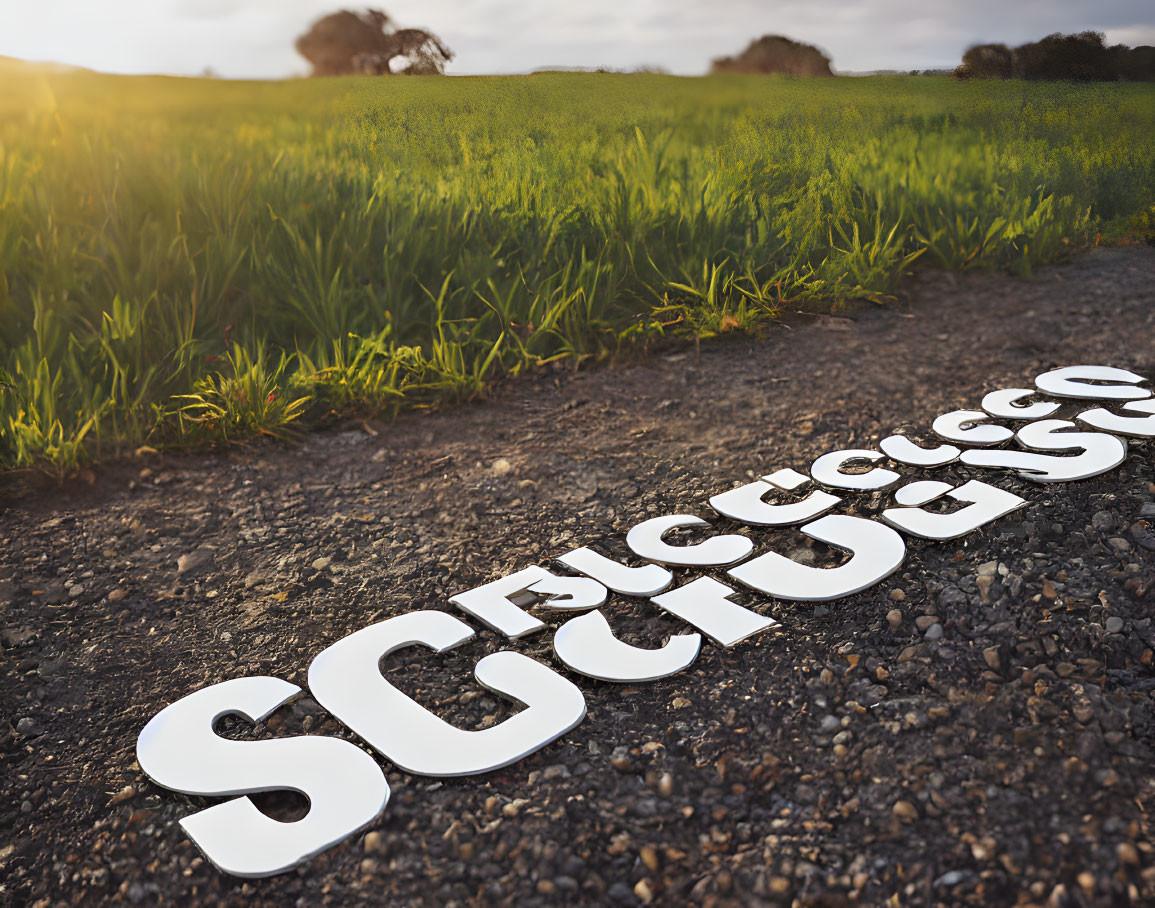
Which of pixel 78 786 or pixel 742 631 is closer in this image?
pixel 78 786

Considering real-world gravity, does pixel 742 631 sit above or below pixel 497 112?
below

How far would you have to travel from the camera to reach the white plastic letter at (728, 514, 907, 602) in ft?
6.04

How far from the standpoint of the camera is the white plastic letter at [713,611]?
1.73 metres

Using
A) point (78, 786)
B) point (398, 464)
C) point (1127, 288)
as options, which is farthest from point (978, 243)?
point (78, 786)

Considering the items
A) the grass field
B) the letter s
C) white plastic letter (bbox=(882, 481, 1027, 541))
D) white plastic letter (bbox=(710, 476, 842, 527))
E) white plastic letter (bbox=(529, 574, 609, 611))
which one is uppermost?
the grass field

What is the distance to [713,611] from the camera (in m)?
1.80

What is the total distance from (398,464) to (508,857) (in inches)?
59.0

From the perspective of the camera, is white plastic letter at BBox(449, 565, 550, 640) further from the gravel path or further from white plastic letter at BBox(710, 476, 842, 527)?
white plastic letter at BBox(710, 476, 842, 527)

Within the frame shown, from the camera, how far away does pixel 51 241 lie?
10.2 ft

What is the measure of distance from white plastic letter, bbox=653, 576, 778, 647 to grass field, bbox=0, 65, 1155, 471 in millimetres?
1355

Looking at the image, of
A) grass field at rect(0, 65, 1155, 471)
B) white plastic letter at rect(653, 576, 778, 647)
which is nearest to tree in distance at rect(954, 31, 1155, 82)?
grass field at rect(0, 65, 1155, 471)

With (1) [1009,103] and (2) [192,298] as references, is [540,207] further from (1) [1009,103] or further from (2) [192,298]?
(1) [1009,103]

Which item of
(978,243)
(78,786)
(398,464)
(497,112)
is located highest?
(497,112)

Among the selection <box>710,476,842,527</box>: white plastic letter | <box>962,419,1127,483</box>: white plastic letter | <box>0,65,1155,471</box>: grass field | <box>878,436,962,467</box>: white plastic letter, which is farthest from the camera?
<box>0,65,1155,471</box>: grass field
